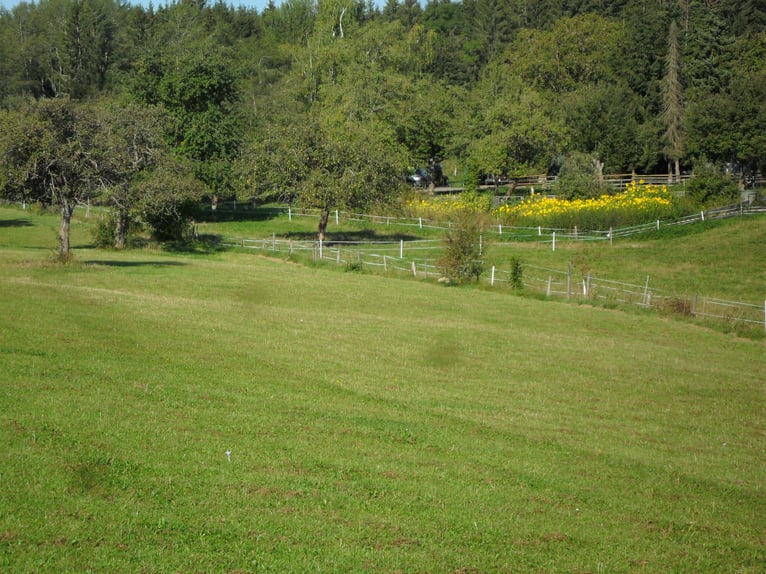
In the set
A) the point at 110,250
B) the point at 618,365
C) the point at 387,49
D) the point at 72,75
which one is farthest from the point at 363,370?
the point at 72,75

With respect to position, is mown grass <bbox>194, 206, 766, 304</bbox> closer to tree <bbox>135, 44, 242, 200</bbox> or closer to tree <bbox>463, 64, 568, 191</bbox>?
tree <bbox>135, 44, 242, 200</bbox>

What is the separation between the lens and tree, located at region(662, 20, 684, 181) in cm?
8782

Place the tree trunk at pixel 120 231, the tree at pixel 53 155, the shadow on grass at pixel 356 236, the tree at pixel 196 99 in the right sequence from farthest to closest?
1. the tree at pixel 196 99
2. the shadow on grass at pixel 356 236
3. the tree trunk at pixel 120 231
4. the tree at pixel 53 155

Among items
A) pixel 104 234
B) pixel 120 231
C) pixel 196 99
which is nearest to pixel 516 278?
pixel 120 231

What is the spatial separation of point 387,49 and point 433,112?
8.43 metres

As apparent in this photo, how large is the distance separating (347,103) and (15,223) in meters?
30.2

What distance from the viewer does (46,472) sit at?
422 inches

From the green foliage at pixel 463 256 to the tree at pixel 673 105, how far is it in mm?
48558

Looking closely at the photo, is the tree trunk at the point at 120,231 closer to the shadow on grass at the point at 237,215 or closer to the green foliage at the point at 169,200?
the green foliage at the point at 169,200

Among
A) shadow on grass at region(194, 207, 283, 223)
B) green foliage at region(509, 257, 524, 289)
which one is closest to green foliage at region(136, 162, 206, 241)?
shadow on grass at region(194, 207, 283, 223)

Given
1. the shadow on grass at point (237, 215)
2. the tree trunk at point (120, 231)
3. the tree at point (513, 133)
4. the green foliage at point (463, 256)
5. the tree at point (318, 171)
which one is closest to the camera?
the green foliage at point (463, 256)

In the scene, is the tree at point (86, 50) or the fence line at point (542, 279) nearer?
the fence line at point (542, 279)

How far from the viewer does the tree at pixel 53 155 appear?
35375mm

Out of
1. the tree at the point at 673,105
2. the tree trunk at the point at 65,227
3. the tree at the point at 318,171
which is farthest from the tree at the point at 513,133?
the tree trunk at the point at 65,227
